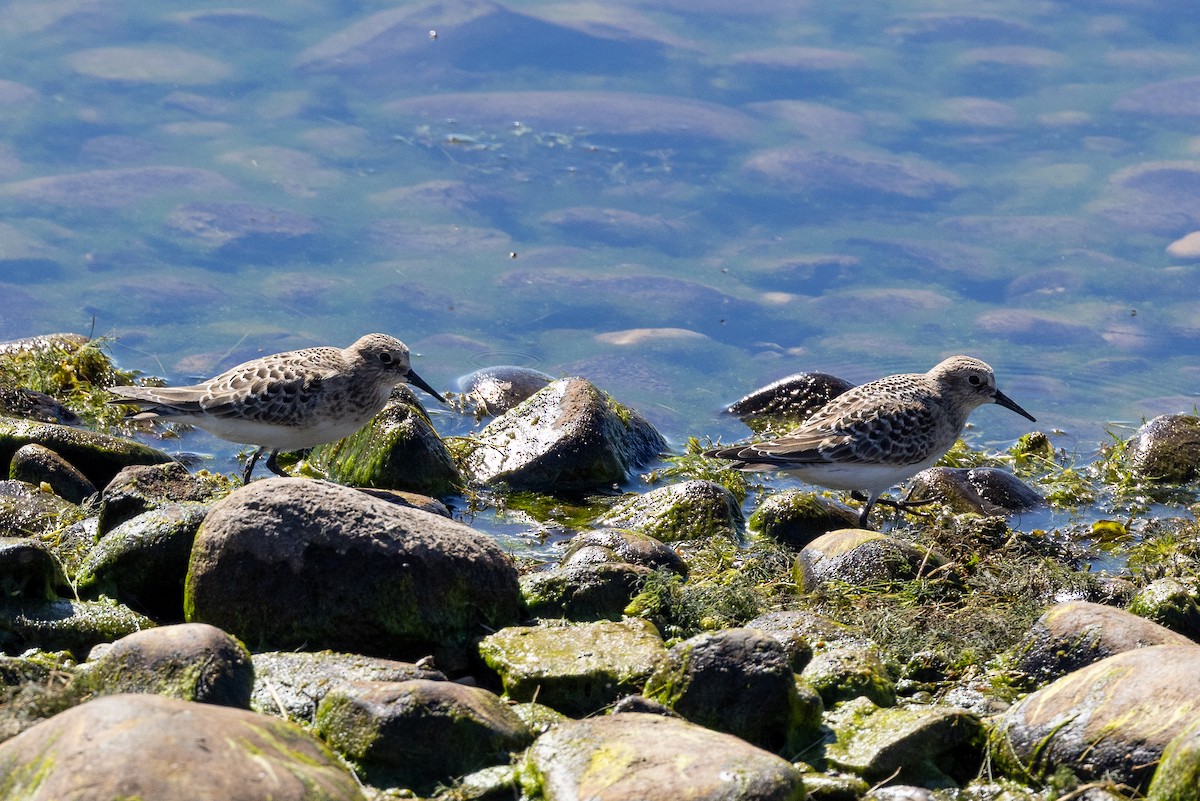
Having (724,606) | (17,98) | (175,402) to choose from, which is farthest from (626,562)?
(17,98)

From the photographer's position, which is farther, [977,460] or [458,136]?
[458,136]

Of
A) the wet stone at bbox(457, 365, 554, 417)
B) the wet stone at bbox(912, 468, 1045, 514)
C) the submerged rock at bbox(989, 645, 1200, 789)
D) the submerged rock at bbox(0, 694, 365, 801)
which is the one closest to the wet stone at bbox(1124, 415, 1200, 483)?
the wet stone at bbox(912, 468, 1045, 514)

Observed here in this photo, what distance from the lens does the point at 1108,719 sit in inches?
245

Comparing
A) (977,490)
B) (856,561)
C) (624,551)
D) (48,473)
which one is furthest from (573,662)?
(977,490)

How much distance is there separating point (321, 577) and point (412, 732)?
151cm

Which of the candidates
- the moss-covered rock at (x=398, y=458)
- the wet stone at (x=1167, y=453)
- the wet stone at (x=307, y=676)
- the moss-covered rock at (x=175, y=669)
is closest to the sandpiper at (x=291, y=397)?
the moss-covered rock at (x=398, y=458)

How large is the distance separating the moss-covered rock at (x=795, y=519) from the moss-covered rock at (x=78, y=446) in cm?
466

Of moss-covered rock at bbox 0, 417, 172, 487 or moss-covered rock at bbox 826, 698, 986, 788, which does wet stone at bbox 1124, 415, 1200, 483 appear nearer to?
moss-covered rock at bbox 826, 698, 986, 788

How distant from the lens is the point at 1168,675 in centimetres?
622

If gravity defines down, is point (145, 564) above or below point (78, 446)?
above

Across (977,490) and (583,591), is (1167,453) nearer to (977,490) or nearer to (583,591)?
(977,490)

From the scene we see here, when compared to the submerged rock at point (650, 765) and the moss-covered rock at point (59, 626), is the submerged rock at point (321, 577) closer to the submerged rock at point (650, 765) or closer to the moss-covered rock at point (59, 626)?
the moss-covered rock at point (59, 626)

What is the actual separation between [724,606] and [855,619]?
744 millimetres

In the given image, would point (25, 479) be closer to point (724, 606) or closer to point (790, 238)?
point (724, 606)
